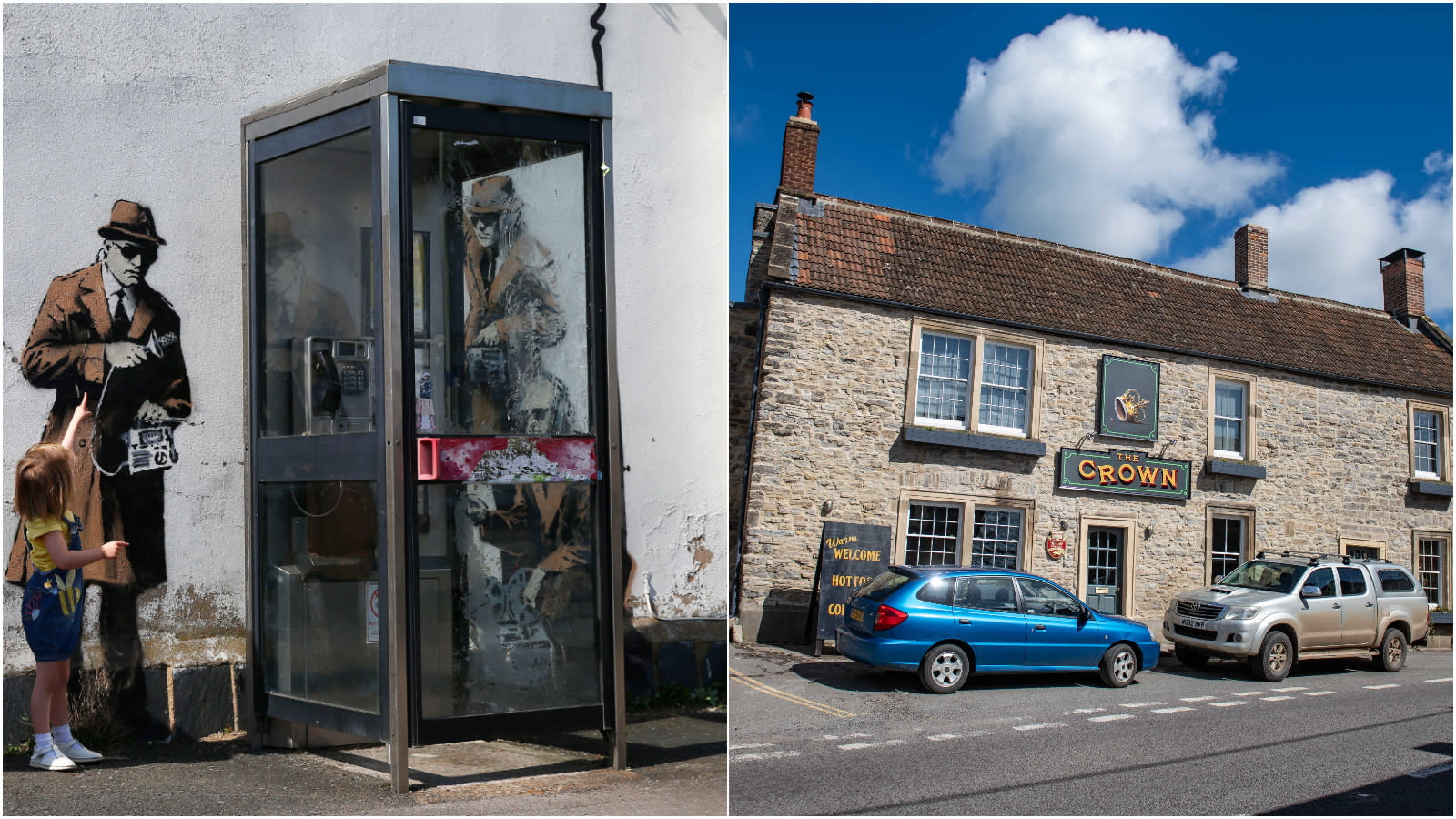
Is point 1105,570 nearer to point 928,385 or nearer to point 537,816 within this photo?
point 928,385

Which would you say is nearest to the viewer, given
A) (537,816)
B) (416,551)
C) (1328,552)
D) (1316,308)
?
(537,816)

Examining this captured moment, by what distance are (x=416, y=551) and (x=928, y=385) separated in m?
9.31

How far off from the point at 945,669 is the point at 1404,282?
12866 millimetres

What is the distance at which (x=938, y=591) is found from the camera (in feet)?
28.9

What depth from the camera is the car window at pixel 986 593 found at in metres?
8.92

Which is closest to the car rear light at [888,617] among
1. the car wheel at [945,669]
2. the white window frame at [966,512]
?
the car wheel at [945,669]

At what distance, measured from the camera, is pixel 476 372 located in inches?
195

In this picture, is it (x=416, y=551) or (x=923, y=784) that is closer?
(x=416, y=551)

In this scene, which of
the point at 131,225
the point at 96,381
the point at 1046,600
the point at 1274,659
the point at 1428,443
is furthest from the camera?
the point at 1428,443

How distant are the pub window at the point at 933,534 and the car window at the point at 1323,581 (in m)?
4.08

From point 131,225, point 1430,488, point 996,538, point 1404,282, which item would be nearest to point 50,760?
point 131,225

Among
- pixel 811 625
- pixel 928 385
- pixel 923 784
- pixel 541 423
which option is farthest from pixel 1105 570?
pixel 541 423

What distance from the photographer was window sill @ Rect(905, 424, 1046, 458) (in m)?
12.5

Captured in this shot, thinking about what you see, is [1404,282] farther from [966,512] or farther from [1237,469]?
[966,512]
